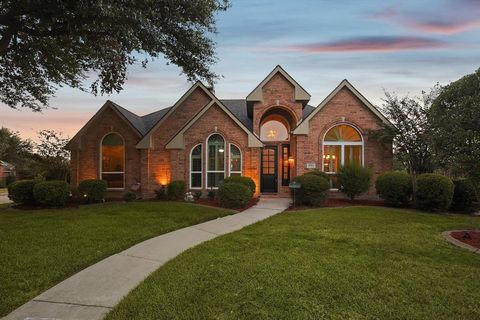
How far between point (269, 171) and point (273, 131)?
8.26 ft

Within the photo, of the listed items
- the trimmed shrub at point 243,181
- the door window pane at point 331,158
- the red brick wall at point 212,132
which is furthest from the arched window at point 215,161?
the door window pane at point 331,158

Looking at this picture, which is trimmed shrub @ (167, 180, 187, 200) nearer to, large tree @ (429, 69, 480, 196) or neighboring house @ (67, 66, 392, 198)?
neighboring house @ (67, 66, 392, 198)

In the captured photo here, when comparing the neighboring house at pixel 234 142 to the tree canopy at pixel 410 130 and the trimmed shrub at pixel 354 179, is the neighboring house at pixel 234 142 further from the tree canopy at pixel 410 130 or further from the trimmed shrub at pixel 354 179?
the trimmed shrub at pixel 354 179

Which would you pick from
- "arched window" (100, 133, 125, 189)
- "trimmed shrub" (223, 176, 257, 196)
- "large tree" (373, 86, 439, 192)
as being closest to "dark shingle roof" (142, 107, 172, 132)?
"arched window" (100, 133, 125, 189)

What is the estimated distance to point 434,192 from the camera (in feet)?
37.3

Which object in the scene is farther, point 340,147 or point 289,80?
point 289,80

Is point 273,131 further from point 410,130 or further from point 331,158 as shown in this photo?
point 410,130

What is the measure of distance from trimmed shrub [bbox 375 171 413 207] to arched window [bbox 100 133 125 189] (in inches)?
542

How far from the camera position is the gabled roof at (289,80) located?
1557 cm

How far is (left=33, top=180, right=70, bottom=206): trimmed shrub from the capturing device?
41.9ft

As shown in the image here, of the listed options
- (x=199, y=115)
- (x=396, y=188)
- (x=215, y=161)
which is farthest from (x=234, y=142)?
(x=396, y=188)

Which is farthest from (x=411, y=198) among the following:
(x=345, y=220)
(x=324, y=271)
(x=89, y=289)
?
(x=89, y=289)

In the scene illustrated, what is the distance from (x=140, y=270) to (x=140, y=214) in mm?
5561

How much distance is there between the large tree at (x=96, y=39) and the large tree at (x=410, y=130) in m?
9.11
